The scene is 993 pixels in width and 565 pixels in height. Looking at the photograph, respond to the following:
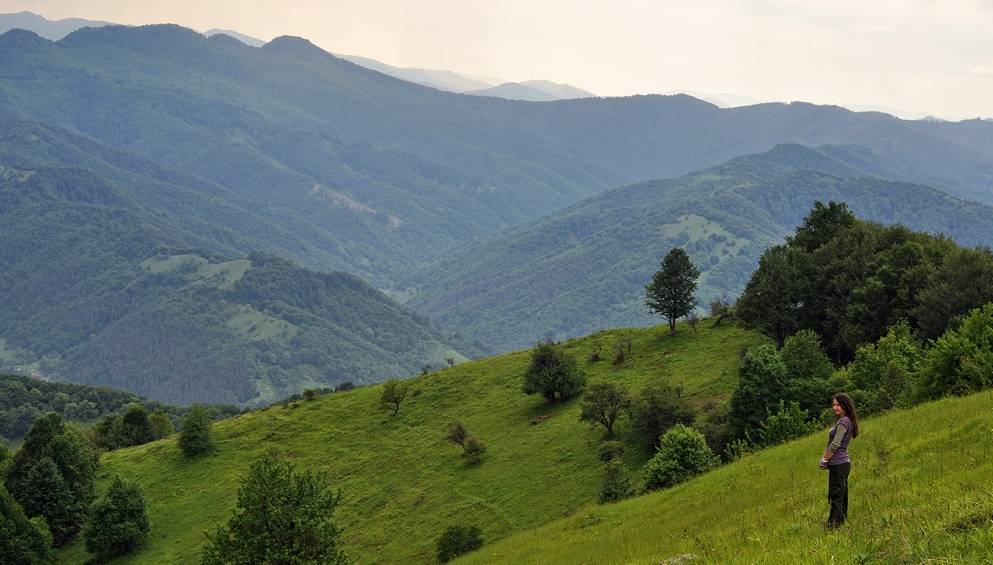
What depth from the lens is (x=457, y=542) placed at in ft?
161

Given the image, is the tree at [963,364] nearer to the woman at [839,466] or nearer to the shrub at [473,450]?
the woman at [839,466]

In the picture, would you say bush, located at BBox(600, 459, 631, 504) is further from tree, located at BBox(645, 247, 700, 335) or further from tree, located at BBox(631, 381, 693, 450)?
tree, located at BBox(645, 247, 700, 335)

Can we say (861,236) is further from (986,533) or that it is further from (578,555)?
(986,533)

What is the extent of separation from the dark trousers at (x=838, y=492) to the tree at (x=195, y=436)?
8361cm

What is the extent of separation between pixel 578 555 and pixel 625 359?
2169 inches

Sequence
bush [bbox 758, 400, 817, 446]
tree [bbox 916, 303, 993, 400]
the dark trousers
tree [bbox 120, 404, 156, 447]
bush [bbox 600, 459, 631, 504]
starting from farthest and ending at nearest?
tree [bbox 120, 404, 156, 447] < bush [bbox 600, 459, 631, 504] < bush [bbox 758, 400, 817, 446] < tree [bbox 916, 303, 993, 400] < the dark trousers

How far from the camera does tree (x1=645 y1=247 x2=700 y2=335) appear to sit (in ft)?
280

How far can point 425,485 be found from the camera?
65.4 metres

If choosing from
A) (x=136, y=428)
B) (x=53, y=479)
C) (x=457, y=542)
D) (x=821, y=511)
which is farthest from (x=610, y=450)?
(x=136, y=428)

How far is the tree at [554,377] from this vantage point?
75.7 m

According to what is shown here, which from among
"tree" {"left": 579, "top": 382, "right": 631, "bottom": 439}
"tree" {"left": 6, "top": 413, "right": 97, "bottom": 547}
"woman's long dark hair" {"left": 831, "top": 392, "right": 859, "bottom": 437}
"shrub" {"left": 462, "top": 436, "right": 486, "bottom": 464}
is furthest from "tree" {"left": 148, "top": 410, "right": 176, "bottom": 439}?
"woman's long dark hair" {"left": 831, "top": 392, "right": 859, "bottom": 437}

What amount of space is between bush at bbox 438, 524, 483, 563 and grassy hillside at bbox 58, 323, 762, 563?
2.61m

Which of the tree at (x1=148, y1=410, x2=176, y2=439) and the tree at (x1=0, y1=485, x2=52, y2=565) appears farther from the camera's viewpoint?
the tree at (x1=148, y1=410, x2=176, y2=439)

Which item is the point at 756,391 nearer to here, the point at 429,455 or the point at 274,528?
the point at 274,528
